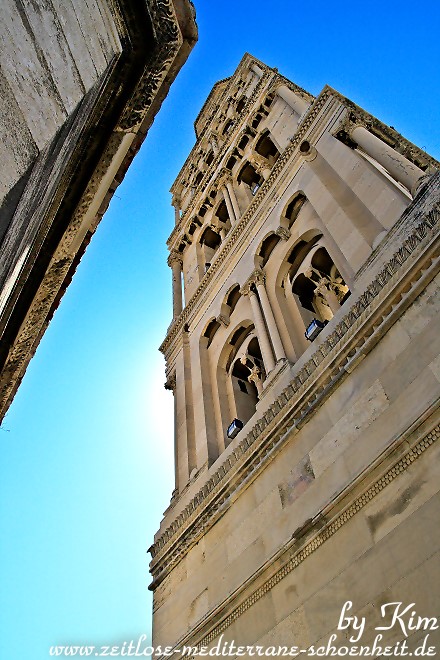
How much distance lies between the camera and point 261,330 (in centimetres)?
1166

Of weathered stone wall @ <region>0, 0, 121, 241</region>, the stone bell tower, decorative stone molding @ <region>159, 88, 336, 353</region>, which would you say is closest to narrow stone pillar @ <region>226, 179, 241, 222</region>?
decorative stone molding @ <region>159, 88, 336, 353</region>

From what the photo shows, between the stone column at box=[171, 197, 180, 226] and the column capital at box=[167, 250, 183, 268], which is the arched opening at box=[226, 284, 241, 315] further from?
the stone column at box=[171, 197, 180, 226]

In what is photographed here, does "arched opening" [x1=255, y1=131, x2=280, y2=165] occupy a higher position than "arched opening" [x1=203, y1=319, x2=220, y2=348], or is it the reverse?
"arched opening" [x1=255, y1=131, x2=280, y2=165]

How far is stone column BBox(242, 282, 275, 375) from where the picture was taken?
10.4 meters

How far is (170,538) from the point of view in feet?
30.6

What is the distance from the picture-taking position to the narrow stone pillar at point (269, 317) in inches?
402

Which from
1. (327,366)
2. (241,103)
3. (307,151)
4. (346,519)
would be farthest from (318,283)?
(241,103)

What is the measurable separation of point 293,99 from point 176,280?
7.93 metres

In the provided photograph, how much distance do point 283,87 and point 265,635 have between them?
19.6m

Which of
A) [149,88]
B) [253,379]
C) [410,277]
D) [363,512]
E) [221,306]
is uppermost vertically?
[221,306]

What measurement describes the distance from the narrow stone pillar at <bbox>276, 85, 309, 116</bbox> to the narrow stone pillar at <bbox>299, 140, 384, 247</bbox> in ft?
16.0

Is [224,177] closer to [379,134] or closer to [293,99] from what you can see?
[293,99]

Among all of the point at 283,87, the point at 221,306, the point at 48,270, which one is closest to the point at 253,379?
the point at 221,306

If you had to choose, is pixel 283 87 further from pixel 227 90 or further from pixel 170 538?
pixel 170 538
